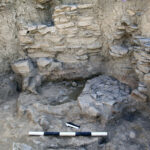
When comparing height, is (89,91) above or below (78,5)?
below

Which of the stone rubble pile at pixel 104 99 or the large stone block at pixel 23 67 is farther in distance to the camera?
the large stone block at pixel 23 67

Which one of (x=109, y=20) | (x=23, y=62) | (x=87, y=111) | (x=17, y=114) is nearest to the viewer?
(x=87, y=111)

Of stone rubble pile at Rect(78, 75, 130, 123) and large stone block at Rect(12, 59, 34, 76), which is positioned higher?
large stone block at Rect(12, 59, 34, 76)

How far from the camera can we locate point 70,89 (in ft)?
12.7

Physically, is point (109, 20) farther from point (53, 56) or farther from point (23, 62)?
point (23, 62)

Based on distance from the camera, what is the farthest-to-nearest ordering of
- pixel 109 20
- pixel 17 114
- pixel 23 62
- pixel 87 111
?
pixel 23 62 < pixel 109 20 < pixel 17 114 < pixel 87 111

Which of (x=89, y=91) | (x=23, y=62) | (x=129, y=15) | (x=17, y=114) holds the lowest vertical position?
(x=17, y=114)

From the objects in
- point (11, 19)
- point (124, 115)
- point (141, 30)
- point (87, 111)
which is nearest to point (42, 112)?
point (87, 111)

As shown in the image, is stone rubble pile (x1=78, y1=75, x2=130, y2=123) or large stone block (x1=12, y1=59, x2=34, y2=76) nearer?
stone rubble pile (x1=78, y1=75, x2=130, y2=123)

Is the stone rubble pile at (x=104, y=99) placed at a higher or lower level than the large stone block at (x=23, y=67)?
lower

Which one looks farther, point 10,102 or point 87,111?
point 10,102

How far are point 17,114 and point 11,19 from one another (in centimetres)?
193

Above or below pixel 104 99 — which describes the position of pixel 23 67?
above

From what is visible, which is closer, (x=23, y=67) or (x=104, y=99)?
(x=104, y=99)
